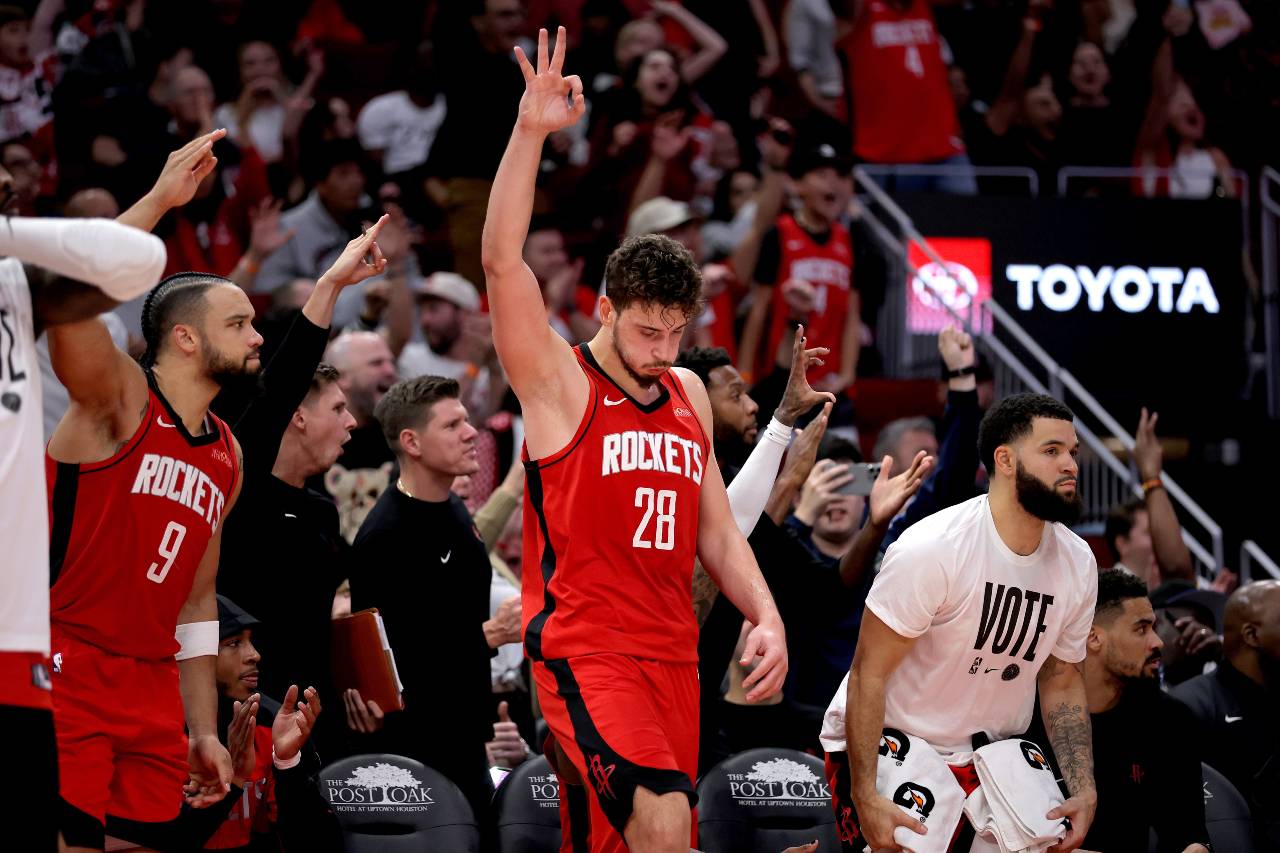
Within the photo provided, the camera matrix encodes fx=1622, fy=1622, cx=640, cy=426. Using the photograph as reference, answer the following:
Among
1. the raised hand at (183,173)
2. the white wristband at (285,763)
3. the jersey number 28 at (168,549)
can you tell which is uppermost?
the raised hand at (183,173)

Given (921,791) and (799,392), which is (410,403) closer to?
(799,392)

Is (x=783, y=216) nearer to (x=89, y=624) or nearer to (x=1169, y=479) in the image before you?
(x=1169, y=479)

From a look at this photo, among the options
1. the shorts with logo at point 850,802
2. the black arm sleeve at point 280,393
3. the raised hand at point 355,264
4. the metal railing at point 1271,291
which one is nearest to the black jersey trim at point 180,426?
the black arm sleeve at point 280,393

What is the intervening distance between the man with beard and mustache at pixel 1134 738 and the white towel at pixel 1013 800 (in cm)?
75

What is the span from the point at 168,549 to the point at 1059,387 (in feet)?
26.5

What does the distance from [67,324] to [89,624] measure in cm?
103

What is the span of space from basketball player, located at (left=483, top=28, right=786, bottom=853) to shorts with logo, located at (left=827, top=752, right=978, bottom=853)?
3.70ft

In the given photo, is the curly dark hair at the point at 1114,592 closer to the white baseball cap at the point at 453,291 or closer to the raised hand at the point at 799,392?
the raised hand at the point at 799,392

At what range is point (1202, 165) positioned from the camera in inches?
556

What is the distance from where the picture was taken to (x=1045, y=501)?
5.79 m

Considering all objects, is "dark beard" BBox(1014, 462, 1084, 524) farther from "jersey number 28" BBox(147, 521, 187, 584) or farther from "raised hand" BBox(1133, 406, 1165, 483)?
"raised hand" BBox(1133, 406, 1165, 483)

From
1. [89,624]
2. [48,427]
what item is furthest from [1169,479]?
[89,624]

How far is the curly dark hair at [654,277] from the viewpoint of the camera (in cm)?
503

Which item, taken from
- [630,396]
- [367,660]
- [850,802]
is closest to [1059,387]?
[850,802]
